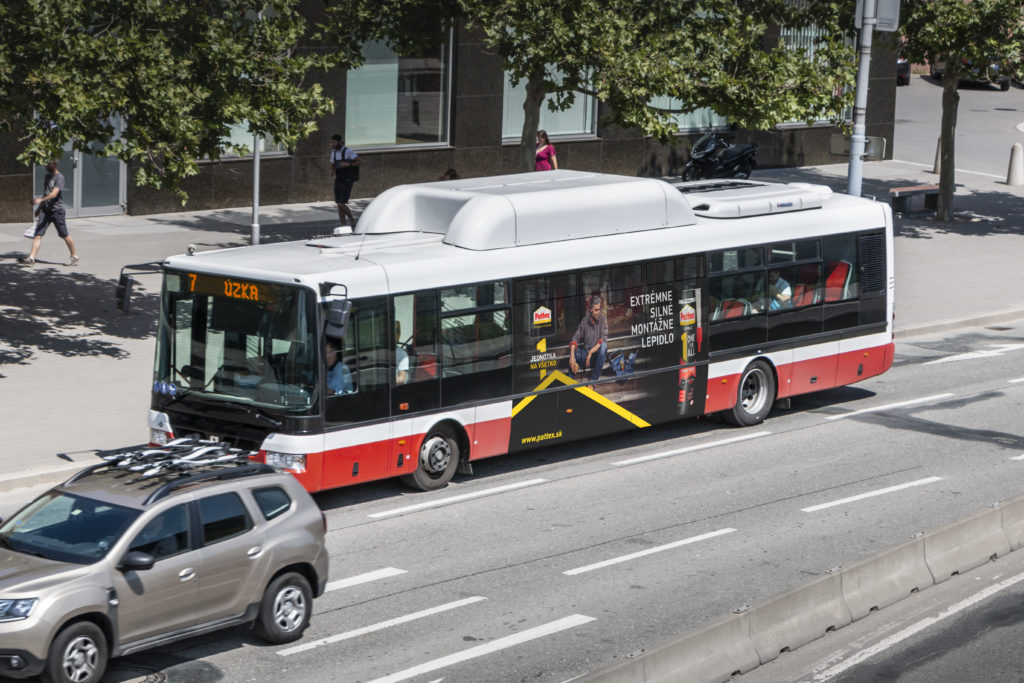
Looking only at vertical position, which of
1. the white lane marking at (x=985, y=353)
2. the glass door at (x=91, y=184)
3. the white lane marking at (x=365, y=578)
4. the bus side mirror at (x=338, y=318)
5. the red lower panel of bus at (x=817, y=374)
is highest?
→ the glass door at (x=91, y=184)

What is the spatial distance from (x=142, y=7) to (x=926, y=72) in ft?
193

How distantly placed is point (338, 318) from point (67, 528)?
429 cm

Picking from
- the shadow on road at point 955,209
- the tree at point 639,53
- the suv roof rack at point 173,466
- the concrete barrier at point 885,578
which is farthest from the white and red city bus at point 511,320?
the shadow on road at point 955,209

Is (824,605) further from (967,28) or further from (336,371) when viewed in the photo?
(967,28)

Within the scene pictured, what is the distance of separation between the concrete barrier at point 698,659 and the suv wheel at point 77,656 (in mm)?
3396

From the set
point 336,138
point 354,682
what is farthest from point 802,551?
point 336,138

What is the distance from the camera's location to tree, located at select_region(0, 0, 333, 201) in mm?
18484

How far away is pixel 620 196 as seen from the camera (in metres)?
17.8

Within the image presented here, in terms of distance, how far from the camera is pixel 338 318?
14.2m

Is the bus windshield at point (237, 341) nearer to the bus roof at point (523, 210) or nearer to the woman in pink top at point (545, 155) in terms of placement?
the bus roof at point (523, 210)

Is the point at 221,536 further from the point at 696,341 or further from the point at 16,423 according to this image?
the point at 696,341

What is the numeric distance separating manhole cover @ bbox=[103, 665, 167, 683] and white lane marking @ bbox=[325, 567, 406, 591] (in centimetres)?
237

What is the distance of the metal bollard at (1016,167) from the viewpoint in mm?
44656

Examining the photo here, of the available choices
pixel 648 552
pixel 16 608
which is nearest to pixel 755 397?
pixel 648 552
